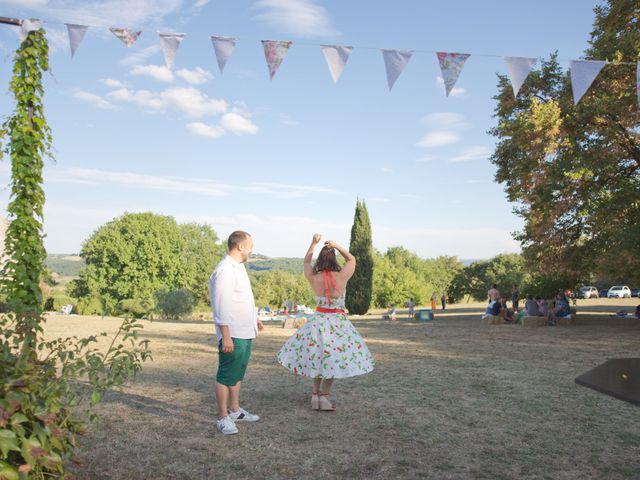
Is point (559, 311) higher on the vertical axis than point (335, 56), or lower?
lower

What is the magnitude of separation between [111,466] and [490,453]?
316 cm

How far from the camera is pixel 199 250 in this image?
180ft

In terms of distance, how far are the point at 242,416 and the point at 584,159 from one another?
14264 millimetres

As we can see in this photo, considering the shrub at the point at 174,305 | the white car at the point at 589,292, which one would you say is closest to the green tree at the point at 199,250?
the shrub at the point at 174,305

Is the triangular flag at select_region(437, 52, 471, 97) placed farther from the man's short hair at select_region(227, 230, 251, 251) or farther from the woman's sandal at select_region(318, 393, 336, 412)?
the woman's sandal at select_region(318, 393, 336, 412)

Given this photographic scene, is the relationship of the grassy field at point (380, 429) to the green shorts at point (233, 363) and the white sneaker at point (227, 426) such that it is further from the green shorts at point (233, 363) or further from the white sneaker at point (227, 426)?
the green shorts at point (233, 363)

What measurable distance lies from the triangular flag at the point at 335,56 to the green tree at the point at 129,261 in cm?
4110

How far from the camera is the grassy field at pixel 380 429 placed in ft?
13.3

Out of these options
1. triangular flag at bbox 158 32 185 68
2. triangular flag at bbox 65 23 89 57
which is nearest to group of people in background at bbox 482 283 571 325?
triangular flag at bbox 158 32 185 68

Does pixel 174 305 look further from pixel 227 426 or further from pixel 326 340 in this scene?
pixel 227 426

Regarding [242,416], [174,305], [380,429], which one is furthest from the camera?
[174,305]

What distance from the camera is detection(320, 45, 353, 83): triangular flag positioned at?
8391 mm

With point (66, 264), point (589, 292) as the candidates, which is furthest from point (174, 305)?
point (66, 264)

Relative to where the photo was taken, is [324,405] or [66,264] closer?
[324,405]
